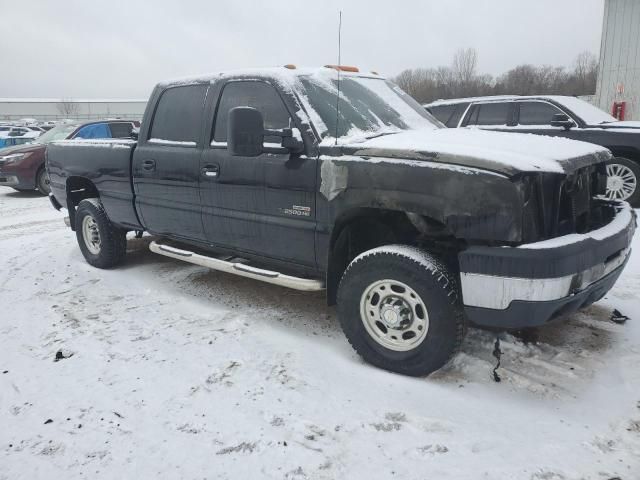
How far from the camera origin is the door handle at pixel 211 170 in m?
3.79

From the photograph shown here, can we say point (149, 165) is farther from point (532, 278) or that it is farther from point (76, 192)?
point (532, 278)

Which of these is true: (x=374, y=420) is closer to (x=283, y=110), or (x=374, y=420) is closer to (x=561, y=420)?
(x=561, y=420)

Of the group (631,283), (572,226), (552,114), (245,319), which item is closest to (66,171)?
(245,319)

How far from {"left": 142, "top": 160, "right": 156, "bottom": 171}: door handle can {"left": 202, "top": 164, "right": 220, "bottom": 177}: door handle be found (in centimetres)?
71

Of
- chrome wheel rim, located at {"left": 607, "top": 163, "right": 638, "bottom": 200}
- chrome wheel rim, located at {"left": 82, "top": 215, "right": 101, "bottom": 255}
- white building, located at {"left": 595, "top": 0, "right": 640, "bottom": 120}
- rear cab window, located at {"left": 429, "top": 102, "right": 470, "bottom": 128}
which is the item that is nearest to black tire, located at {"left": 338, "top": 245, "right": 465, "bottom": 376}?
chrome wheel rim, located at {"left": 82, "top": 215, "right": 101, "bottom": 255}

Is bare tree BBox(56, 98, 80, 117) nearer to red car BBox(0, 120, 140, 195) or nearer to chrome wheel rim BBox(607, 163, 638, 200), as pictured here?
red car BBox(0, 120, 140, 195)

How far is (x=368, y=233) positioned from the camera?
3.38m

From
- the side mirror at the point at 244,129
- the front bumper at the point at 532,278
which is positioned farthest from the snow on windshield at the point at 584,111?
the side mirror at the point at 244,129

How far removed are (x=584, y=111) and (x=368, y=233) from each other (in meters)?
6.32

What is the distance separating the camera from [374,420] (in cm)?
255

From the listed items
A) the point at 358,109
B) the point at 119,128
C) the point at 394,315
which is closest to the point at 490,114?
the point at 358,109

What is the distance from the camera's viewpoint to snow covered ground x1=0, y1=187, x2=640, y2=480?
2240mm

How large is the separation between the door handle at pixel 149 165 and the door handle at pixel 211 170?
71cm

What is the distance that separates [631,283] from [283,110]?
133 inches
